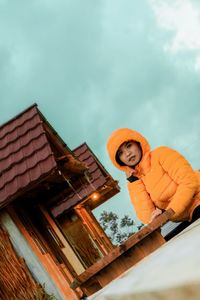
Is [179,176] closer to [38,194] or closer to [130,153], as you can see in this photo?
[130,153]

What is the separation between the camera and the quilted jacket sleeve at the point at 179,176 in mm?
2975

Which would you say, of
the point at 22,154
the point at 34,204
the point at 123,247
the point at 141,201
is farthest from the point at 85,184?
the point at 123,247

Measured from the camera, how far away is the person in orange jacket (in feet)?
9.98

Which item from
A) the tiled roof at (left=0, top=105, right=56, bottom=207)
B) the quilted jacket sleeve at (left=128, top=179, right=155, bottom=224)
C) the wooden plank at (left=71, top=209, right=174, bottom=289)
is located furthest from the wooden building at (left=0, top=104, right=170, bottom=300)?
the wooden plank at (left=71, top=209, right=174, bottom=289)

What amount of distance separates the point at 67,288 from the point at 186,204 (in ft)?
15.1

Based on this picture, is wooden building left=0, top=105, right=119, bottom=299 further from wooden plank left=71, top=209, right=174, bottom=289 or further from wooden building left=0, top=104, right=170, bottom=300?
wooden plank left=71, top=209, right=174, bottom=289

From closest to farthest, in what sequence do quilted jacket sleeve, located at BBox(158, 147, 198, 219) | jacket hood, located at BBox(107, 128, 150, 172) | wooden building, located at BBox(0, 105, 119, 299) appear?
quilted jacket sleeve, located at BBox(158, 147, 198, 219) → jacket hood, located at BBox(107, 128, 150, 172) → wooden building, located at BBox(0, 105, 119, 299)

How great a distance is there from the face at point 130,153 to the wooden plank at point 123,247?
940 mm

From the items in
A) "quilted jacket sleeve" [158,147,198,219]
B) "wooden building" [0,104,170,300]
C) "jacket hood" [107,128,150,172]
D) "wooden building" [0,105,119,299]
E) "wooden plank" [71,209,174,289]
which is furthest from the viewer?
"wooden building" [0,105,119,299]

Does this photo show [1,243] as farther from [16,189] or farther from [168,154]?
[168,154]

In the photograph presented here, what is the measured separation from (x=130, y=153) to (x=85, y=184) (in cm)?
719

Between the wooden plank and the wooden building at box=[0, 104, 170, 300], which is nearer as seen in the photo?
the wooden plank

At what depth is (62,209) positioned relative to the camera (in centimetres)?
1077

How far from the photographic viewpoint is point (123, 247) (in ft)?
8.20
